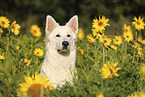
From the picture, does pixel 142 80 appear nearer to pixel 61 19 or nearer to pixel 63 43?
pixel 63 43

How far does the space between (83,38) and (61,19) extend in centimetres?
901

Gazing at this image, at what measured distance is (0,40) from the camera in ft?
12.9

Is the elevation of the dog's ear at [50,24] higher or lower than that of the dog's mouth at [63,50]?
higher

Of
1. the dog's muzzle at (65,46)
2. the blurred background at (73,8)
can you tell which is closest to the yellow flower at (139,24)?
the dog's muzzle at (65,46)

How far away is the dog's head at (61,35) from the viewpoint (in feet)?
9.42

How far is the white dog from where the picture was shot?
2.82 m

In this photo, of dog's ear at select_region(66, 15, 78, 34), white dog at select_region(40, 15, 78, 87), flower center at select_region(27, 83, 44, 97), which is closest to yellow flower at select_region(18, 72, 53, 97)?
flower center at select_region(27, 83, 44, 97)

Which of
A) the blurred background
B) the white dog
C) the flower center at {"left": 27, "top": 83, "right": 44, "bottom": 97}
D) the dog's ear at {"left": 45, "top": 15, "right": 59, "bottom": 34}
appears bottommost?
the flower center at {"left": 27, "top": 83, "right": 44, "bottom": 97}

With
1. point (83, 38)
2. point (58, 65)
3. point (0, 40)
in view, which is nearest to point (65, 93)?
point (58, 65)

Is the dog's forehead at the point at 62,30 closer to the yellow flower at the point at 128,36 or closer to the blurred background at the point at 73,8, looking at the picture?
the yellow flower at the point at 128,36

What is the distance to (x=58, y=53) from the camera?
2980 mm

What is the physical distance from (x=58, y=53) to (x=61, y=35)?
31 cm

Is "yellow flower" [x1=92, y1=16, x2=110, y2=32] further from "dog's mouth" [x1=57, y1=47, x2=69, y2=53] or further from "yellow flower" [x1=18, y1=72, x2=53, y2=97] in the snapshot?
"yellow flower" [x1=18, y1=72, x2=53, y2=97]

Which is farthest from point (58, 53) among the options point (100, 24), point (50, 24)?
point (100, 24)
